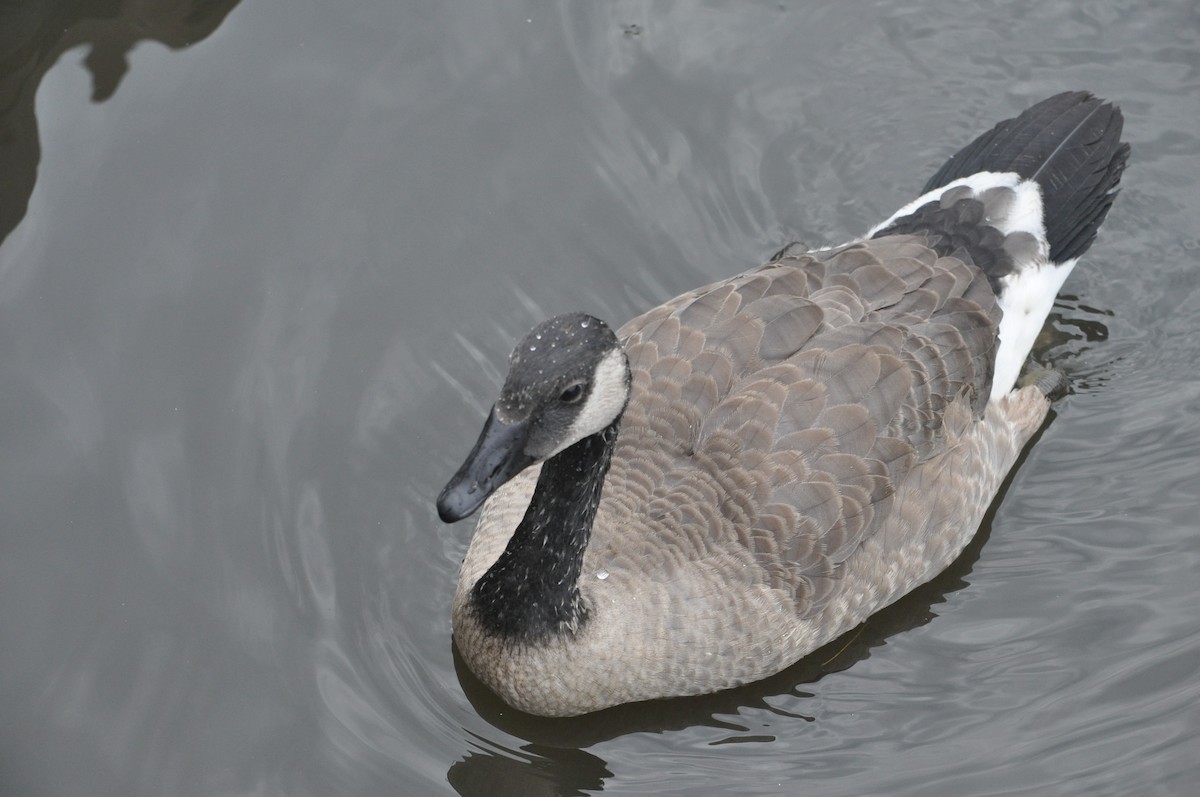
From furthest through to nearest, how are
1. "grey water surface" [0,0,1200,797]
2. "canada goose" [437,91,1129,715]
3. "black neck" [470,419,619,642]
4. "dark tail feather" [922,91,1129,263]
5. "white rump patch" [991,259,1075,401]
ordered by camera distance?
1. "dark tail feather" [922,91,1129,263]
2. "white rump patch" [991,259,1075,401]
3. "grey water surface" [0,0,1200,797]
4. "canada goose" [437,91,1129,715]
5. "black neck" [470,419,619,642]

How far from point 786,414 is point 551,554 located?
4.14ft

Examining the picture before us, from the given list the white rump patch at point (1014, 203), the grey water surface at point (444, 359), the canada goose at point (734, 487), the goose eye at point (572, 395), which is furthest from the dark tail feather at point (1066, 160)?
the goose eye at point (572, 395)

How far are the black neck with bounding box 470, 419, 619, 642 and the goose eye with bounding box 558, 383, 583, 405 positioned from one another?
1.11ft

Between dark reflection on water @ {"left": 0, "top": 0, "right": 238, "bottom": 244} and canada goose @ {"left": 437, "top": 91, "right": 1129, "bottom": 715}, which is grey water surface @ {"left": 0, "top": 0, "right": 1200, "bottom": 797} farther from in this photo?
canada goose @ {"left": 437, "top": 91, "right": 1129, "bottom": 715}

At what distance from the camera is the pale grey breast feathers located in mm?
6426

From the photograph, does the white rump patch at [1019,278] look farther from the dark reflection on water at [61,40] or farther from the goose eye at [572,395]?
the dark reflection on water at [61,40]

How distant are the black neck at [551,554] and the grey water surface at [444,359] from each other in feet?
2.00

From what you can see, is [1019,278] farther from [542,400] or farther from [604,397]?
[542,400]

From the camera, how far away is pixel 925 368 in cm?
686

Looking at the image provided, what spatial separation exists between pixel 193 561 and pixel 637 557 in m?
2.28

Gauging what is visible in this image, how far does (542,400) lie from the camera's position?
5.65 m

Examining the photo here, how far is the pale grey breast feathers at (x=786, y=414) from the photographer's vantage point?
21.1ft

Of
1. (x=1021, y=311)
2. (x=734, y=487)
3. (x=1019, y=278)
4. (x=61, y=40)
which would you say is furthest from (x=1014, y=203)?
(x=61, y=40)

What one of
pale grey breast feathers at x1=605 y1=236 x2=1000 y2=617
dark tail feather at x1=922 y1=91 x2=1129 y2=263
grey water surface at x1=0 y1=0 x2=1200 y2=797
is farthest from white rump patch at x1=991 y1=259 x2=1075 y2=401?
pale grey breast feathers at x1=605 y1=236 x2=1000 y2=617
